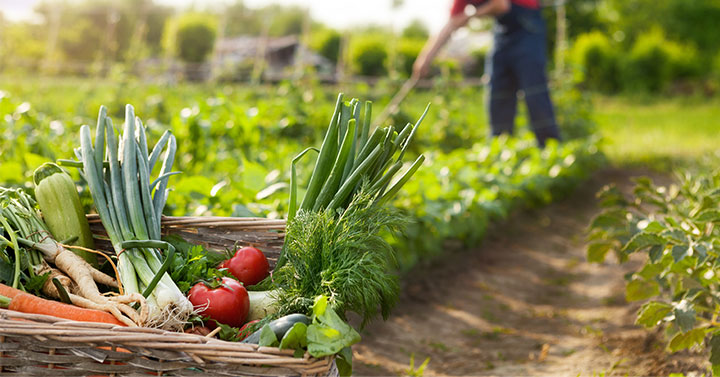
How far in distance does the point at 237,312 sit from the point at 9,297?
492mm

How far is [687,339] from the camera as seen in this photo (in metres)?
2.02

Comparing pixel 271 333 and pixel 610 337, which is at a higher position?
pixel 271 333

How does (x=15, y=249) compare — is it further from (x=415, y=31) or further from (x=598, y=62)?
(x=415, y=31)

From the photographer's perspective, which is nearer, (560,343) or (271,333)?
(271,333)

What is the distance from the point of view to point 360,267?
1.52 m

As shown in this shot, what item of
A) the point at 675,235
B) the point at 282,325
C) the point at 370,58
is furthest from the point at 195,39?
the point at 282,325

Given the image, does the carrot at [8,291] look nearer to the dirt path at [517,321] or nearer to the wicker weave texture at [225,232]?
the wicker weave texture at [225,232]

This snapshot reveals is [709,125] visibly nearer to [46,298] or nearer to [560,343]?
[560,343]

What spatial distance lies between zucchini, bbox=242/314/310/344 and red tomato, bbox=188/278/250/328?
0.57ft

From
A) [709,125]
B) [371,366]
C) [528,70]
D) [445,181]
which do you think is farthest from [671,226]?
[709,125]

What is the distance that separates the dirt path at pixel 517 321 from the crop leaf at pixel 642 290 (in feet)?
0.86

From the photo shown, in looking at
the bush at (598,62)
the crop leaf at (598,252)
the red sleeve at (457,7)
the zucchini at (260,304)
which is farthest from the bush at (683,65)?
the zucchini at (260,304)

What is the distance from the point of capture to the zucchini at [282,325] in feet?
4.45

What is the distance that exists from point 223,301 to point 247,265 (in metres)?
0.21
